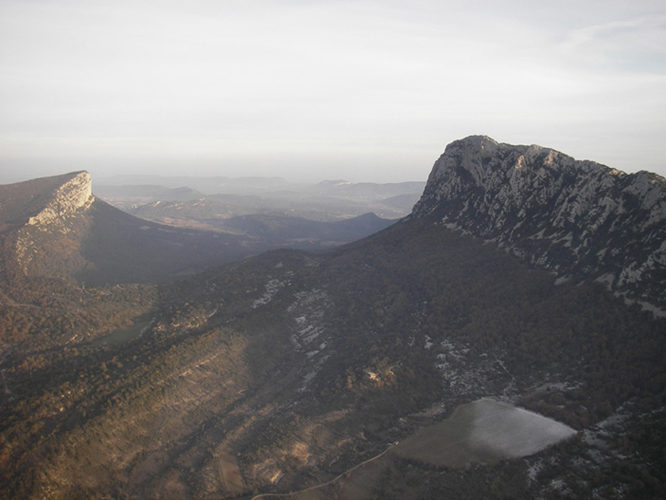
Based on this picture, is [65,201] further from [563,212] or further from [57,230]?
[563,212]

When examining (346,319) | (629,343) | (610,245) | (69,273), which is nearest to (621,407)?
(629,343)

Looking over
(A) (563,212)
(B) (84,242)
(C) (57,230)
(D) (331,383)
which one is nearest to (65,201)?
(C) (57,230)

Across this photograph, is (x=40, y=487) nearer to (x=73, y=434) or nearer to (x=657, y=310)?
(x=73, y=434)

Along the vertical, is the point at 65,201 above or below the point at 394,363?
above

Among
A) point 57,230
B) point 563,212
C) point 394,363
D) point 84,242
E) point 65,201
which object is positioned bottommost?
point 394,363

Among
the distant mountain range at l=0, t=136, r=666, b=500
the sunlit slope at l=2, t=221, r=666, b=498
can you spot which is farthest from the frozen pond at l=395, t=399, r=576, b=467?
the sunlit slope at l=2, t=221, r=666, b=498

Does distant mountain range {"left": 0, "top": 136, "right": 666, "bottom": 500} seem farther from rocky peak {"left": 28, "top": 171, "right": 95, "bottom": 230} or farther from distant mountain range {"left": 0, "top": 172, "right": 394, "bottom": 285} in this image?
rocky peak {"left": 28, "top": 171, "right": 95, "bottom": 230}
